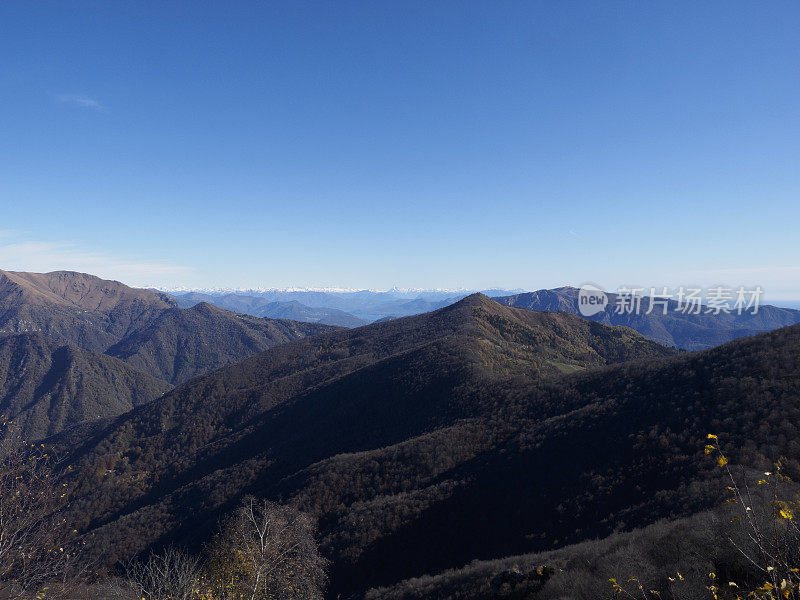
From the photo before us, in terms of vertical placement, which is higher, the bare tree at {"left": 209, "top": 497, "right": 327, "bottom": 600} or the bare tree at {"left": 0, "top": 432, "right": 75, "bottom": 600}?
the bare tree at {"left": 0, "top": 432, "right": 75, "bottom": 600}

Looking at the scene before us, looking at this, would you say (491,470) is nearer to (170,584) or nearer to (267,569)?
(267,569)

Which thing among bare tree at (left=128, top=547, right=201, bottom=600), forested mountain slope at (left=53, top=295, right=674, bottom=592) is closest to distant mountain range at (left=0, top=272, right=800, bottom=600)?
forested mountain slope at (left=53, top=295, right=674, bottom=592)

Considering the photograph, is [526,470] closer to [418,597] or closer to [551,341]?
[418,597]

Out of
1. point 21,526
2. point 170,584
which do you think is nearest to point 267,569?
point 170,584

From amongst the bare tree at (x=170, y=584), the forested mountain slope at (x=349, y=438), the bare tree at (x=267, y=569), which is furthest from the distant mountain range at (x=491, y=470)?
the bare tree at (x=170, y=584)

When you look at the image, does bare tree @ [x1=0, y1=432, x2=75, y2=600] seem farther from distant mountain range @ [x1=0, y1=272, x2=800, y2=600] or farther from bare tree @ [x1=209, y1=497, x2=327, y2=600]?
distant mountain range @ [x1=0, y1=272, x2=800, y2=600]

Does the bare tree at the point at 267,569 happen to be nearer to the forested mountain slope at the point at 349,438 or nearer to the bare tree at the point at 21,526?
the forested mountain slope at the point at 349,438

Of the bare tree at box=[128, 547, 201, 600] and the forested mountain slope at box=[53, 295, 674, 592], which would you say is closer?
the bare tree at box=[128, 547, 201, 600]

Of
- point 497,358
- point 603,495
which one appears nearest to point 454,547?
point 603,495

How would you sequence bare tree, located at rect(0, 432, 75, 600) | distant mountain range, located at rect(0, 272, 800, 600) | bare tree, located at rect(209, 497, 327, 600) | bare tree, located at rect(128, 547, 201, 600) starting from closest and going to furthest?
bare tree, located at rect(0, 432, 75, 600) → bare tree, located at rect(128, 547, 201, 600) → bare tree, located at rect(209, 497, 327, 600) → distant mountain range, located at rect(0, 272, 800, 600)

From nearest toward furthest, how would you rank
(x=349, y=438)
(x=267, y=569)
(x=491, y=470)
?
(x=267, y=569) < (x=491, y=470) < (x=349, y=438)

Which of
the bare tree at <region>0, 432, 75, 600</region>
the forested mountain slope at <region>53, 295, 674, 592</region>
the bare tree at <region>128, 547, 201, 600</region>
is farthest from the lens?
the forested mountain slope at <region>53, 295, 674, 592</region>
